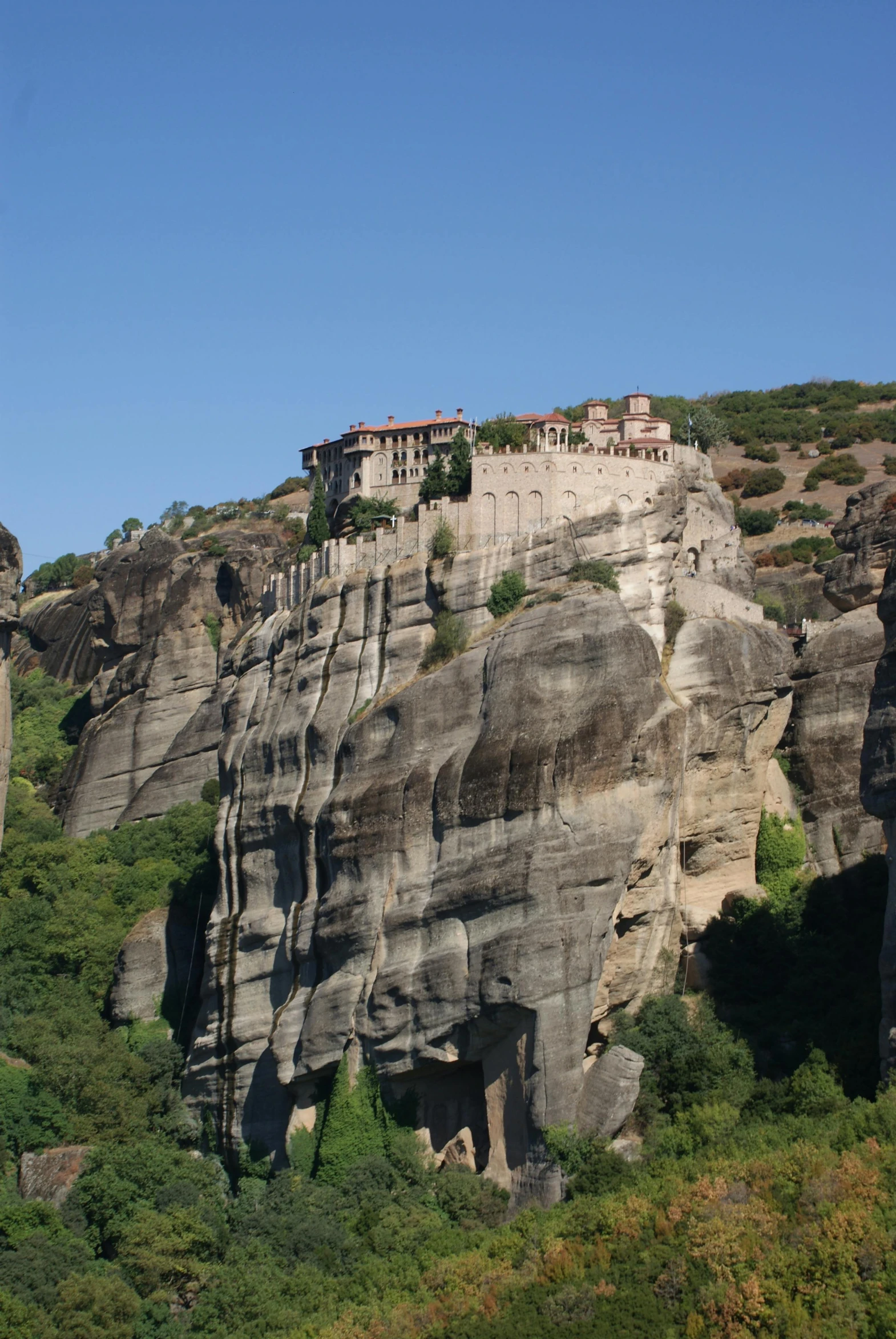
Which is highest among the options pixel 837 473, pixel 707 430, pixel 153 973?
pixel 707 430

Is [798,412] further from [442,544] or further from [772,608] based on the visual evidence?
[442,544]

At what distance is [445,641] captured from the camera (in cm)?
6275

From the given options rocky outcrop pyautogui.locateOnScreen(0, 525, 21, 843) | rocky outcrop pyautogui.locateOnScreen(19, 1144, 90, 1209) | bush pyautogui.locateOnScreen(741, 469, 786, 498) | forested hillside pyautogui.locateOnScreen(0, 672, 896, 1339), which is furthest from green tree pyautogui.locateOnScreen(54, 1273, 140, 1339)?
bush pyautogui.locateOnScreen(741, 469, 786, 498)

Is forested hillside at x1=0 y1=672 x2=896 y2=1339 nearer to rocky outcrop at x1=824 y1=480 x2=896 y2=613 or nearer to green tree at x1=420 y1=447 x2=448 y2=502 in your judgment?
rocky outcrop at x1=824 y1=480 x2=896 y2=613

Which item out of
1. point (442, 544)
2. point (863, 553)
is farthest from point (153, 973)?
point (863, 553)

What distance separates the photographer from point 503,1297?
1902 inches

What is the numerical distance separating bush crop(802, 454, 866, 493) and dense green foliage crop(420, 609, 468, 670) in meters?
40.8

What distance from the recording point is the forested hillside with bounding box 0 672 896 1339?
45.8 metres

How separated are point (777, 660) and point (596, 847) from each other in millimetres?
9882

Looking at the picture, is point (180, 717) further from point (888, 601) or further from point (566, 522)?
point (888, 601)

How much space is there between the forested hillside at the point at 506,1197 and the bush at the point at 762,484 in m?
40.5

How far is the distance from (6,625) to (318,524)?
20.3m

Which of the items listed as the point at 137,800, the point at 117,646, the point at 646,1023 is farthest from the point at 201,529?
the point at 646,1023

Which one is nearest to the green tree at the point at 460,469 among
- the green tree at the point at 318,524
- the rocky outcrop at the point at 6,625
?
the green tree at the point at 318,524
